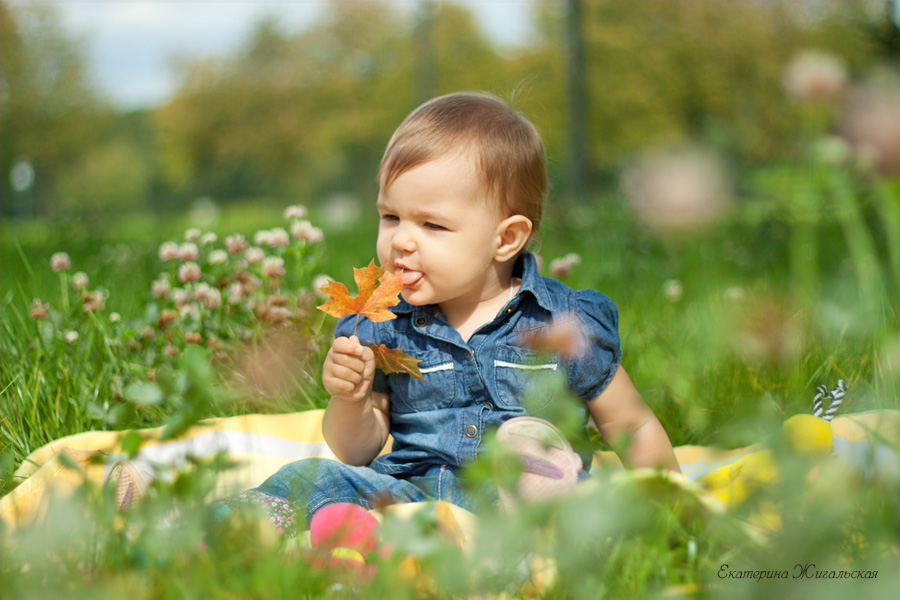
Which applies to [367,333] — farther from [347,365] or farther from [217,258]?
[217,258]

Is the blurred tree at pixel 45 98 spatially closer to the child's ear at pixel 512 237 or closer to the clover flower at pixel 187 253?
the clover flower at pixel 187 253

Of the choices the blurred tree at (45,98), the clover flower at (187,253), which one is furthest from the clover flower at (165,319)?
the blurred tree at (45,98)

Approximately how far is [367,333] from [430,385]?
0.82 feet

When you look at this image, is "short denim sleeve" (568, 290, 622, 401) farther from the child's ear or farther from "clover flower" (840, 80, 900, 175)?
"clover flower" (840, 80, 900, 175)

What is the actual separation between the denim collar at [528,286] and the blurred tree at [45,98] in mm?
28614

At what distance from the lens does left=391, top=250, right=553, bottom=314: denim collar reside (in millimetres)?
1869

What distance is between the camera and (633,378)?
7.66 feet

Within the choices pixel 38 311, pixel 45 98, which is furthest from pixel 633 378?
pixel 45 98

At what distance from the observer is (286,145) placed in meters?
31.0

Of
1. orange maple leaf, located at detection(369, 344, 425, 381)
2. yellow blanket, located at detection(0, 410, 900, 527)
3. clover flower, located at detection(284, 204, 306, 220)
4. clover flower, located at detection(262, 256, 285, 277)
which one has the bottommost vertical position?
yellow blanket, located at detection(0, 410, 900, 527)

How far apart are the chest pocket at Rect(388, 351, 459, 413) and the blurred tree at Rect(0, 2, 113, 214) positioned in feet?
94.2

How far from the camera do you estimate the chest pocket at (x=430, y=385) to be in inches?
72.6

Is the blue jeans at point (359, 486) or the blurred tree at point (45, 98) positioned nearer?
the blue jeans at point (359, 486)

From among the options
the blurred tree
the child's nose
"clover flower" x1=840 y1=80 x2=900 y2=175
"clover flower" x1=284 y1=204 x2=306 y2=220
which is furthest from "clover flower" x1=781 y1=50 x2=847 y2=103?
the blurred tree
